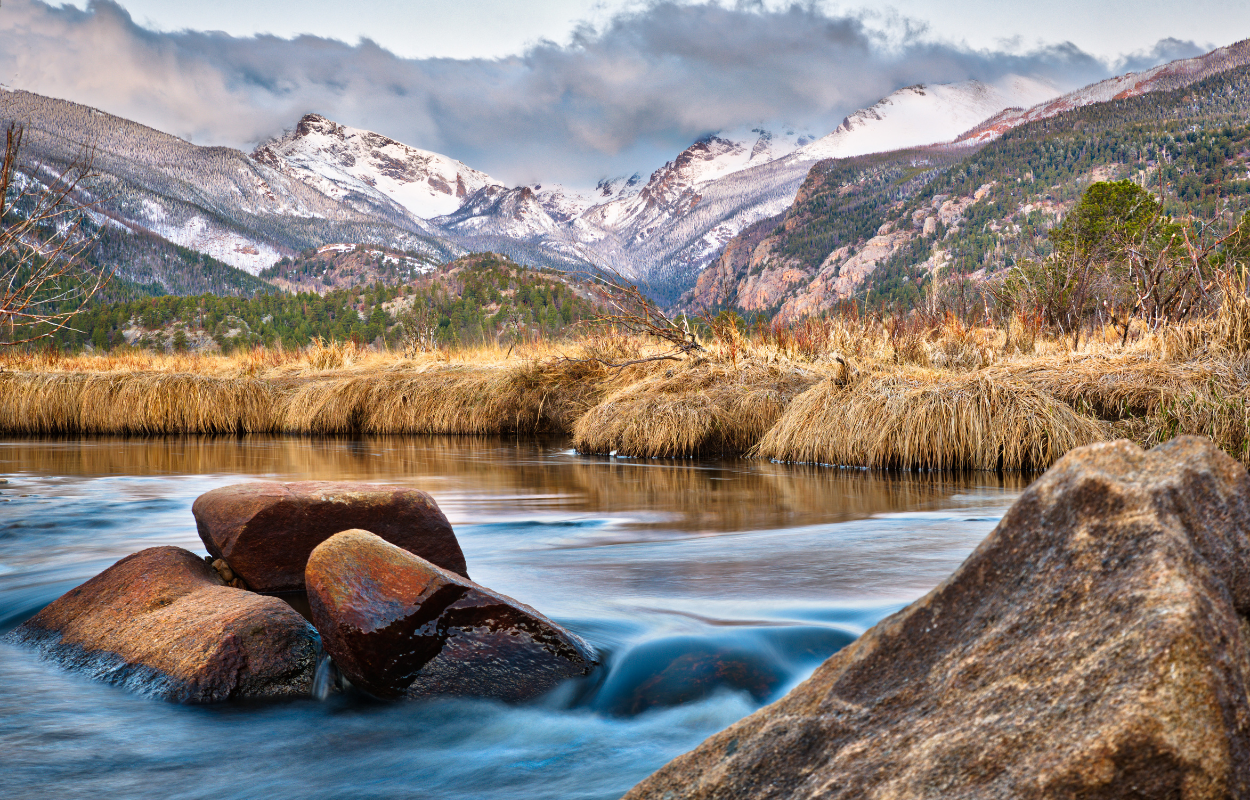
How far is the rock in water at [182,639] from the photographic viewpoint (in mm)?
2799

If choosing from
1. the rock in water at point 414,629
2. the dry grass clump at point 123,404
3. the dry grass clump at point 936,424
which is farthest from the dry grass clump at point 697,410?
the dry grass clump at point 123,404

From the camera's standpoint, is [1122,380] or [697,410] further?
[697,410]

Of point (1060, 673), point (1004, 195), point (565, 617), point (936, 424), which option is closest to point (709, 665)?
point (565, 617)

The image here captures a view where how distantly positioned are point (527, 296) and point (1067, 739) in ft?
235

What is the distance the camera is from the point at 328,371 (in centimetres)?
1834

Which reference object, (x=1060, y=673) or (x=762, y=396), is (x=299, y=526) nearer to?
(x=1060, y=673)

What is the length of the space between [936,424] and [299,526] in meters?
6.79

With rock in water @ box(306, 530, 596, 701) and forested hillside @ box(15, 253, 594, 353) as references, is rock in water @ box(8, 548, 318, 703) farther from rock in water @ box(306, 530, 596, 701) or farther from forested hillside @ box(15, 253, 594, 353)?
forested hillside @ box(15, 253, 594, 353)

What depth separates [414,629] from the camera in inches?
109

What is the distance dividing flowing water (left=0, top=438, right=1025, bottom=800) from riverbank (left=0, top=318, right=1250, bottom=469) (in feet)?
2.18

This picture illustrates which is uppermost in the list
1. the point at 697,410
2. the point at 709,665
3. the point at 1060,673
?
the point at 697,410

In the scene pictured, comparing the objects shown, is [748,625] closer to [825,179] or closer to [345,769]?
[345,769]

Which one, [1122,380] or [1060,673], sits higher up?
[1122,380]

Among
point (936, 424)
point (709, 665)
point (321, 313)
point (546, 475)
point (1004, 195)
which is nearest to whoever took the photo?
point (709, 665)
